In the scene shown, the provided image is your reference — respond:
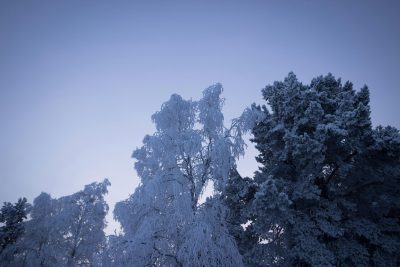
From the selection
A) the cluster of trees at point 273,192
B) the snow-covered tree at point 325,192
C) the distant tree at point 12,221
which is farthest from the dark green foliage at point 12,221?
the snow-covered tree at point 325,192

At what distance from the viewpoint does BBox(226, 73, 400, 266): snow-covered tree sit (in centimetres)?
963

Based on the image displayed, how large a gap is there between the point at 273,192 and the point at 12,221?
2528 centimetres

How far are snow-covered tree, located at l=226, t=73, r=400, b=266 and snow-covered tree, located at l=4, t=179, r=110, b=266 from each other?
44.4 feet

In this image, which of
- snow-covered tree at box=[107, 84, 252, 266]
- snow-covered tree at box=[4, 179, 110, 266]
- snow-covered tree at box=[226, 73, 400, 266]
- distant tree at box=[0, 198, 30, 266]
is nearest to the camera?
snow-covered tree at box=[107, 84, 252, 266]

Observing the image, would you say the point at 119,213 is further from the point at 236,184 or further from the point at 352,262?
the point at 352,262

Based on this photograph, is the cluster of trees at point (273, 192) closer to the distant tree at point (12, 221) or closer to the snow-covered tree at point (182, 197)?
the snow-covered tree at point (182, 197)

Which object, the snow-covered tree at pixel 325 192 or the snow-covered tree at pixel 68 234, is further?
the snow-covered tree at pixel 68 234

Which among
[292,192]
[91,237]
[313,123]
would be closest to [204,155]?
[292,192]

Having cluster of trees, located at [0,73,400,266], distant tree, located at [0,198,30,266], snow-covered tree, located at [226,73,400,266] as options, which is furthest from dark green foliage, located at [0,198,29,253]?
snow-covered tree, located at [226,73,400,266]

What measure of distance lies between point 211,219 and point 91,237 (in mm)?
15429

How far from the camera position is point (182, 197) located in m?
8.62

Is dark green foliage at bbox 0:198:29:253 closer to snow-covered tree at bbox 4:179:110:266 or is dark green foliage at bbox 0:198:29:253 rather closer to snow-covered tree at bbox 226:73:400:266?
snow-covered tree at bbox 4:179:110:266

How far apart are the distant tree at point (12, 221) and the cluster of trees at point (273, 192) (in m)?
18.1

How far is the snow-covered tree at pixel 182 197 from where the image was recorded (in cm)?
788
